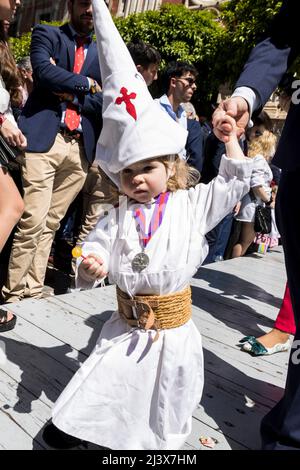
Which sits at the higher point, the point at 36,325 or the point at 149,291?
the point at 149,291

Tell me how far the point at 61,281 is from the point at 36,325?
5.33ft

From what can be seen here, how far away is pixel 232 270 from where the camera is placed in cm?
464

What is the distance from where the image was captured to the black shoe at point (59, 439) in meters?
1.83

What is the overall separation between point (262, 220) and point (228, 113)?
343 cm

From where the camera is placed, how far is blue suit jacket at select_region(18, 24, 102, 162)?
10.3ft

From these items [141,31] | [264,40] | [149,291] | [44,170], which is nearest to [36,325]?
[44,170]

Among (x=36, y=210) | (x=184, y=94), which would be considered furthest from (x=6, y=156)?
(x=184, y=94)

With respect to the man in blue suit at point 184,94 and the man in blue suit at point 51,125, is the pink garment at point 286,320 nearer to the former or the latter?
the man in blue suit at point 51,125

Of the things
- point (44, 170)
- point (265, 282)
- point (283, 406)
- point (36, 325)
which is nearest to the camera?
point (283, 406)

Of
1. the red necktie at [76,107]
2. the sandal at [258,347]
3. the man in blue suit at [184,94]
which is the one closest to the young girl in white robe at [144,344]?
the sandal at [258,347]

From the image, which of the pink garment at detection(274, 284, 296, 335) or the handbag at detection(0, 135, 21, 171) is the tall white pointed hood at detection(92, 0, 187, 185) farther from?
the pink garment at detection(274, 284, 296, 335)

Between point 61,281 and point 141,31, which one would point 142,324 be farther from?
point 141,31

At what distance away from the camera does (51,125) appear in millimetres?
3232
